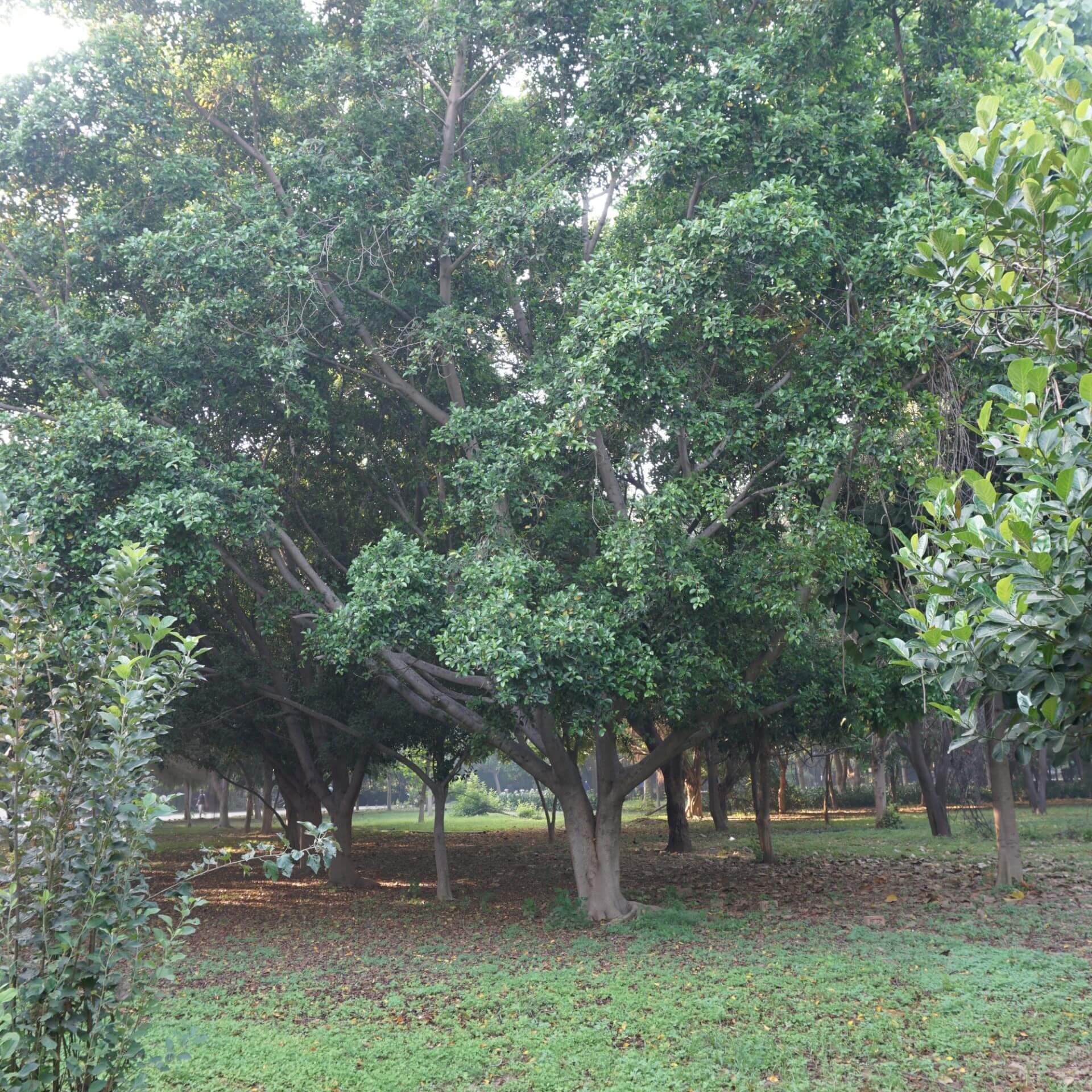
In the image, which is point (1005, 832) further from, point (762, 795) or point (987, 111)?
point (987, 111)

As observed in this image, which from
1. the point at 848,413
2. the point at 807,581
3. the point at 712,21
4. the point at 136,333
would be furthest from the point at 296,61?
A: the point at 807,581

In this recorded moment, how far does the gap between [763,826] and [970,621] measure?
610 inches

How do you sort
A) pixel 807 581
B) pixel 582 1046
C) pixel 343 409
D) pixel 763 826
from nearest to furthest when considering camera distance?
pixel 582 1046
pixel 807 581
pixel 343 409
pixel 763 826

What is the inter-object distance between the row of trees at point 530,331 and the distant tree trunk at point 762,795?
4.58 meters

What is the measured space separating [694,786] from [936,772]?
8.38m

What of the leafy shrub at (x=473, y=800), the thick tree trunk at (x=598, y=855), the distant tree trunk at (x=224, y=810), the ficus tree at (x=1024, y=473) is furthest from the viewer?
the leafy shrub at (x=473, y=800)

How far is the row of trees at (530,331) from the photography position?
349 inches

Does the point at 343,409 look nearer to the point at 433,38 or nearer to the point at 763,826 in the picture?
the point at 433,38

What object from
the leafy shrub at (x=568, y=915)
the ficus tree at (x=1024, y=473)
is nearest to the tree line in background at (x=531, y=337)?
the leafy shrub at (x=568, y=915)

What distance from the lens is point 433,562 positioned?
972cm

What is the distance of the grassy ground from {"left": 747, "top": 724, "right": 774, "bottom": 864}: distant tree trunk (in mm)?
1748

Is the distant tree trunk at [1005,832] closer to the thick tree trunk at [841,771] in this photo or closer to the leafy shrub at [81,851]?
the leafy shrub at [81,851]

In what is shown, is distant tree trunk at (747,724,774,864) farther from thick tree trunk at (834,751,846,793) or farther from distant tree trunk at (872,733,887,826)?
thick tree trunk at (834,751,846,793)

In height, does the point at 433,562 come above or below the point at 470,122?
below
